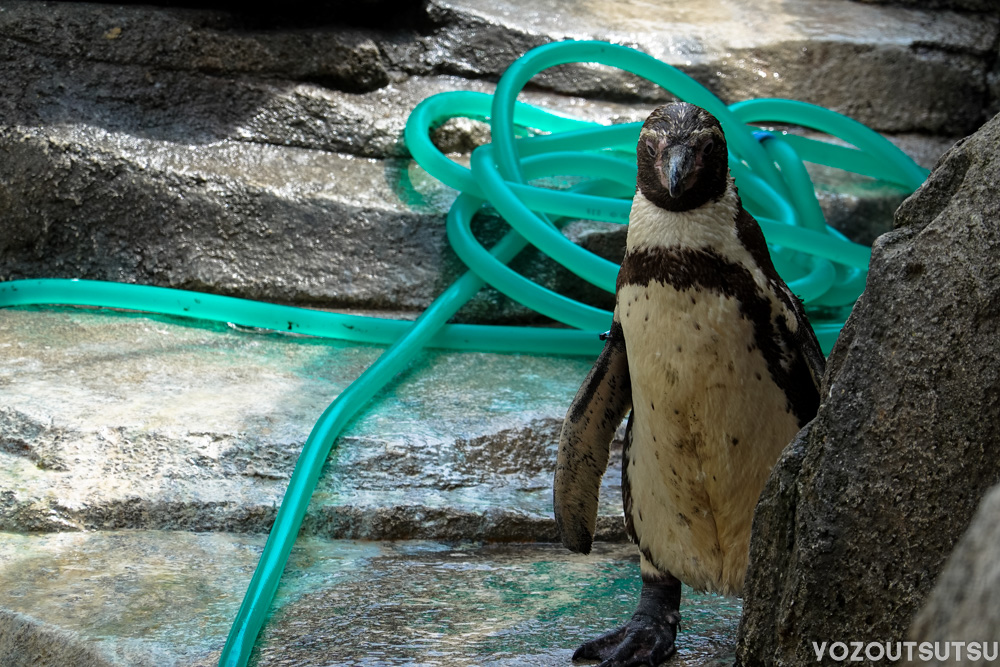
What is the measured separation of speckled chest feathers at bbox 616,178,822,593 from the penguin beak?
63 millimetres

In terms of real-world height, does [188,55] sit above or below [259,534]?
above

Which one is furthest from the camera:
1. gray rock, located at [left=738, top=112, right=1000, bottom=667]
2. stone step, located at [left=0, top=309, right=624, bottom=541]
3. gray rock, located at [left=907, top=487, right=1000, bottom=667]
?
stone step, located at [left=0, top=309, right=624, bottom=541]

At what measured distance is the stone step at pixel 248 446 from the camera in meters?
2.49

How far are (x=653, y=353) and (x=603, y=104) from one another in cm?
280

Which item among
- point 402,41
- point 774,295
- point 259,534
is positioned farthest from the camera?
point 402,41

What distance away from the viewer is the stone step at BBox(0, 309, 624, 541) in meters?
2.49

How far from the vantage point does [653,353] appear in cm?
189

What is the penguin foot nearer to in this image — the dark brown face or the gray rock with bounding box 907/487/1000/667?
the dark brown face

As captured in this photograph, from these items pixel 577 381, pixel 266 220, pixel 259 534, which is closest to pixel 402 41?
pixel 266 220

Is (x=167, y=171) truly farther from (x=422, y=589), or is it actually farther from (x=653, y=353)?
(x=653, y=353)

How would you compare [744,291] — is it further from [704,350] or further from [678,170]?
[678,170]

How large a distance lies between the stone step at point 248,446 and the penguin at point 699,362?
684 millimetres

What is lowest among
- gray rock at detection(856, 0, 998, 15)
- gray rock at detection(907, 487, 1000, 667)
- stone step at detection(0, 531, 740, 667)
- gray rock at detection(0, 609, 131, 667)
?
gray rock at detection(0, 609, 131, 667)

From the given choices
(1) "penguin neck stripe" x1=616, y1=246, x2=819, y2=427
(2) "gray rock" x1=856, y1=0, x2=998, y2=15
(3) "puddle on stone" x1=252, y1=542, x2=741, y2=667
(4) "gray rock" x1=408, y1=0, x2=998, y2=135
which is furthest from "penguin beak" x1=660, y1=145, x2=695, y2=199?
(2) "gray rock" x1=856, y1=0, x2=998, y2=15
